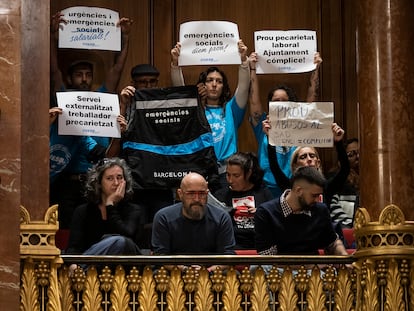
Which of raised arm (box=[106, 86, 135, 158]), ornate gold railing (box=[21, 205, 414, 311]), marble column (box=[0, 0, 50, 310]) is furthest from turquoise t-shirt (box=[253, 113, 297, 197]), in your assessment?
marble column (box=[0, 0, 50, 310])

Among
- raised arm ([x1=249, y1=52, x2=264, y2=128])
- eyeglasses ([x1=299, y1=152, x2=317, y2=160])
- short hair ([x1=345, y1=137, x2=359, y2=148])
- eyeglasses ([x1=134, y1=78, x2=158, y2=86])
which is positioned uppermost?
eyeglasses ([x1=134, y1=78, x2=158, y2=86])

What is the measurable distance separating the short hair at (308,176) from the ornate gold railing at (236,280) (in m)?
0.65

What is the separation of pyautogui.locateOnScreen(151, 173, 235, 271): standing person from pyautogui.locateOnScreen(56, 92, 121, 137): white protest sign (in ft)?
2.66

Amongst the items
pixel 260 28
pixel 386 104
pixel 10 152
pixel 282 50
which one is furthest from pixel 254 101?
pixel 10 152

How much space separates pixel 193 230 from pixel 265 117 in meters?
1.92

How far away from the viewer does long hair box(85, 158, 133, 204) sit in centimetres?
898

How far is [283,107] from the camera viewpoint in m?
9.13

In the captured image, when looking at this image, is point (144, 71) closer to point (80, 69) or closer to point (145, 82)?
point (145, 82)

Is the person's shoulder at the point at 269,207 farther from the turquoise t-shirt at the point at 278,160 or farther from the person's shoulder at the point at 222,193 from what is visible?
the turquoise t-shirt at the point at 278,160

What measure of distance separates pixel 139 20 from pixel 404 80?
11.9 feet

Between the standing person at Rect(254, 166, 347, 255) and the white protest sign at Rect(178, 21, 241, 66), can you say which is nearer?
the standing person at Rect(254, 166, 347, 255)

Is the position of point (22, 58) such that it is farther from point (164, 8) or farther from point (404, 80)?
point (164, 8)

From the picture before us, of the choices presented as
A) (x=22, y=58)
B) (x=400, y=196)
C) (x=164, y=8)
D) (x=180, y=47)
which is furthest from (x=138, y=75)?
(x=400, y=196)

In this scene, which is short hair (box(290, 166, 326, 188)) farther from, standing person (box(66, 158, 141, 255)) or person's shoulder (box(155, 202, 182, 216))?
standing person (box(66, 158, 141, 255))
